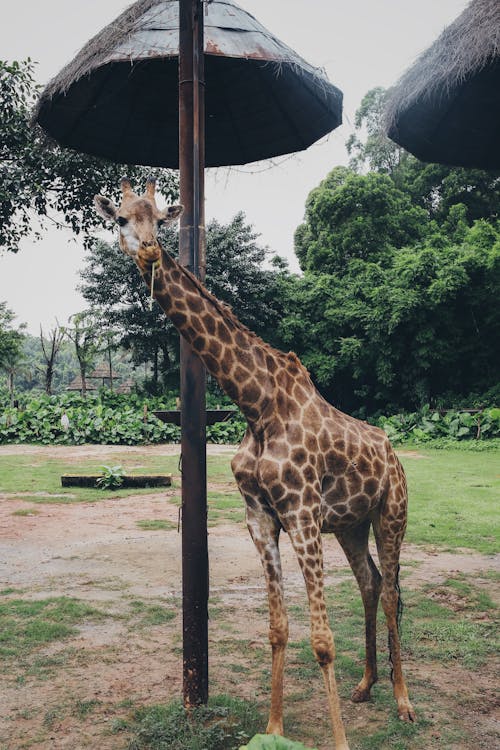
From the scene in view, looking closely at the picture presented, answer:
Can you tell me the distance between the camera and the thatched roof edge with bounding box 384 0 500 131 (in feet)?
16.7

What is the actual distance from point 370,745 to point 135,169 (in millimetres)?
6899

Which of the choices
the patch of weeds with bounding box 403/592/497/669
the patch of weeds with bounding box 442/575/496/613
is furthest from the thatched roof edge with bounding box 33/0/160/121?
the patch of weeds with bounding box 442/575/496/613

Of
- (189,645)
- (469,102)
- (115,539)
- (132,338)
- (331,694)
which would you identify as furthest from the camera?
(132,338)

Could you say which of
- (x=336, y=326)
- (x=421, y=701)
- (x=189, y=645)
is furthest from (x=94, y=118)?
(x=336, y=326)

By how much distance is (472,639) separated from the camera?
4.62 metres

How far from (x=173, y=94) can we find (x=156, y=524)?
572cm

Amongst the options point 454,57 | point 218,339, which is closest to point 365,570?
point 218,339

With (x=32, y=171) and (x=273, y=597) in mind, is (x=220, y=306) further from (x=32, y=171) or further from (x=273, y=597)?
(x=32, y=171)

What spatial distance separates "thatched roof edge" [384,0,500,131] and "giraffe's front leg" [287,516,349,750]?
407 cm

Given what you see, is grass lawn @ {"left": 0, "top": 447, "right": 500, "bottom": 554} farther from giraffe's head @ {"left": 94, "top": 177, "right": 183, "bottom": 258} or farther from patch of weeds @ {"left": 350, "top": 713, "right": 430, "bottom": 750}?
giraffe's head @ {"left": 94, "top": 177, "right": 183, "bottom": 258}

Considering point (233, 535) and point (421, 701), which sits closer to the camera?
point (421, 701)

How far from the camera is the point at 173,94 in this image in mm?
5191

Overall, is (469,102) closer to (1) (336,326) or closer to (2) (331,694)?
(2) (331,694)

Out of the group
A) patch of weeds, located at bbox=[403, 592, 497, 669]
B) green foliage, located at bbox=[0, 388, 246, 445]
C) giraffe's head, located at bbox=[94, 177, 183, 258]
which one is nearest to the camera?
giraffe's head, located at bbox=[94, 177, 183, 258]
